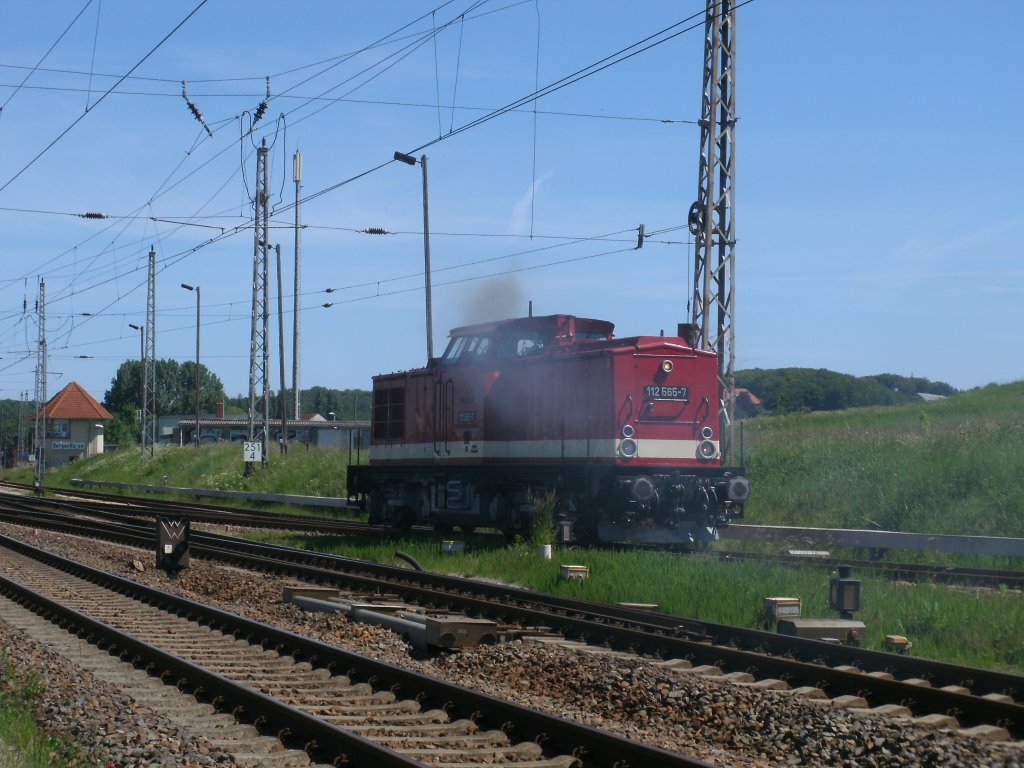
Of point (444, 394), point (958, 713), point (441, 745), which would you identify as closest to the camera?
point (441, 745)

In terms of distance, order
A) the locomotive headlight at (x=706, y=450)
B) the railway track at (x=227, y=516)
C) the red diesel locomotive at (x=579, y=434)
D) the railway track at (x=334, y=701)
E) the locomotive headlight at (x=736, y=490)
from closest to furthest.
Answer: the railway track at (x=334, y=701), the red diesel locomotive at (x=579, y=434), the locomotive headlight at (x=736, y=490), the locomotive headlight at (x=706, y=450), the railway track at (x=227, y=516)

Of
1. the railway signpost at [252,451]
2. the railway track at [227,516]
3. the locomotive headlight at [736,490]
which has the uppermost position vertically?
the railway signpost at [252,451]

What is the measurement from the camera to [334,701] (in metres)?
8.13

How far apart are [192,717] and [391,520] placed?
15767 mm

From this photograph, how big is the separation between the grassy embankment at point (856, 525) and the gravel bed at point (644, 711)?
3.63m

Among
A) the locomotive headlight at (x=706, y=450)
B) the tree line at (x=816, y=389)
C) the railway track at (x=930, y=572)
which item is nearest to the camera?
the railway track at (x=930, y=572)

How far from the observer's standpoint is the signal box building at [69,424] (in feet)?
305

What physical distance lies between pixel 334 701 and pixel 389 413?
1559 centimetres

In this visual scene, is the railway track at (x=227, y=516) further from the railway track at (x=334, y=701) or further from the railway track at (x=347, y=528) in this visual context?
the railway track at (x=334, y=701)

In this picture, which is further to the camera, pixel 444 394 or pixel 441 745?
pixel 444 394

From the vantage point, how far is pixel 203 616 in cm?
1245

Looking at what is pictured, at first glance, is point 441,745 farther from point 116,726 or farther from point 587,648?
point 587,648

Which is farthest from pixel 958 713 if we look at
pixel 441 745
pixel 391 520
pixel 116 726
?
pixel 391 520

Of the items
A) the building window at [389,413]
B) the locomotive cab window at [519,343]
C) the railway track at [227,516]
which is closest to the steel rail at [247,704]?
the locomotive cab window at [519,343]
